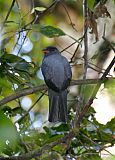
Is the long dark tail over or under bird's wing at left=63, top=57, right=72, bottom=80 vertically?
under

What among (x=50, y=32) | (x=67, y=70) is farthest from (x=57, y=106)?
(x=50, y=32)

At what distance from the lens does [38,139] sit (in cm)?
222

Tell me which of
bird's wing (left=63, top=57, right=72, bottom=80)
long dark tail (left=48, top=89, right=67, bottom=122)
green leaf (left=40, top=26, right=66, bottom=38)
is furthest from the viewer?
bird's wing (left=63, top=57, right=72, bottom=80)

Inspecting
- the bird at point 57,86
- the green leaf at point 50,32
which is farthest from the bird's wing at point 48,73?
the green leaf at point 50,32

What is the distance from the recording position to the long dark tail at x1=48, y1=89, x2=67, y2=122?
2328mm

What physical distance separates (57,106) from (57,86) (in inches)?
4.2

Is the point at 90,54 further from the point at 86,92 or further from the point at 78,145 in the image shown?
the point at 78,145

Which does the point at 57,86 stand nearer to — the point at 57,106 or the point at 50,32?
the point at 57,106

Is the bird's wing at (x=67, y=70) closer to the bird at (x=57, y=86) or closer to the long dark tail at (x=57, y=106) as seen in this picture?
the bird at (x=57, y=86)

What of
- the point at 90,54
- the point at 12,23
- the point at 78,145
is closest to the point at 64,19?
the point at 90,54

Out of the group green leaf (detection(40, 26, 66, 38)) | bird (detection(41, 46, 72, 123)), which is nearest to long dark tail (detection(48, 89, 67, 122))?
bird (detection(41, 46, 72, 123))

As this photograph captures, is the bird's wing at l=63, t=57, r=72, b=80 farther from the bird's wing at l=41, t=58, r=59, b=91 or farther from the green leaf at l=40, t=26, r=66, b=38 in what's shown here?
the green leaf at l=40, t=26, r=66, b=38

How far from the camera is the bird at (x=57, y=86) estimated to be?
235cm

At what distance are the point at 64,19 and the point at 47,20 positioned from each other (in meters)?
0.19
